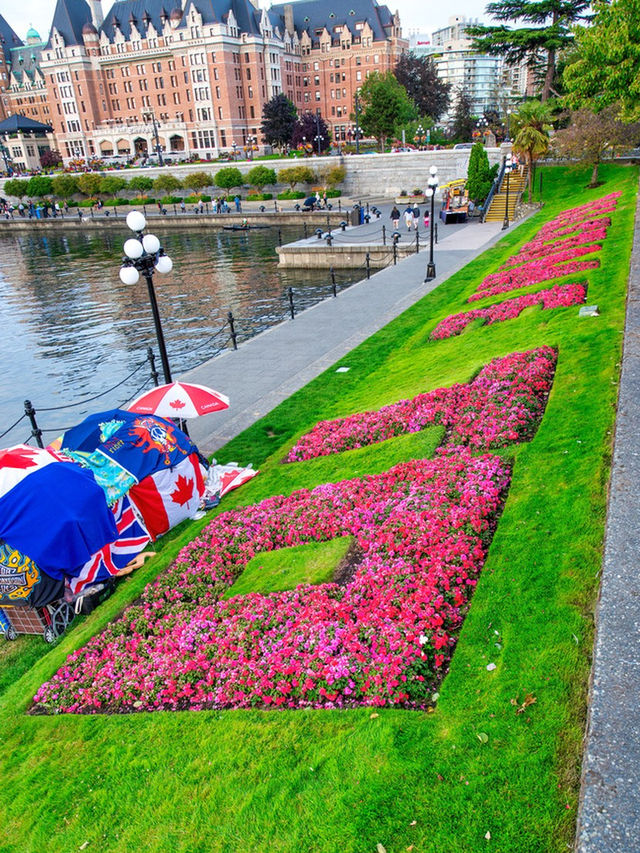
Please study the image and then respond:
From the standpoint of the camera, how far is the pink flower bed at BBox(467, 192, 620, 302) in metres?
17.2

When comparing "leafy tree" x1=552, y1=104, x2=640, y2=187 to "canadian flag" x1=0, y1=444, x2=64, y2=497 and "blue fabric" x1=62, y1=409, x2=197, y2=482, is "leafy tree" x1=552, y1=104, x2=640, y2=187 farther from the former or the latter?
"canadian flag" x1=0, y1=444, x2=64, y2=497

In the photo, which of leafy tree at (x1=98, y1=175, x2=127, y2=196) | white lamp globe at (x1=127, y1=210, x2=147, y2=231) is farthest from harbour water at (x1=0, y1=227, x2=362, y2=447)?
leafy tree at (x1=98, y1=175, x2=127, y2=196)

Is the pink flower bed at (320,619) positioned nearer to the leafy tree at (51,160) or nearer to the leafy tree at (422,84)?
the leafy tree at (422,84)

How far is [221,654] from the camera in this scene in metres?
6.06

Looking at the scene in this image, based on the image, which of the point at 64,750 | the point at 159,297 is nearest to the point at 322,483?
the point at 64,750

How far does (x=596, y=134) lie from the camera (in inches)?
1391

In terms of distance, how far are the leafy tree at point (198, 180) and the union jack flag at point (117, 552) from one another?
235 ft

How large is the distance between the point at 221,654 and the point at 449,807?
2834mm

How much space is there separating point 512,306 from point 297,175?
187 feet

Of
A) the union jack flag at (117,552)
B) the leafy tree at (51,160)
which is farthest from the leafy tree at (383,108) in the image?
the union jack flag at (117,552)

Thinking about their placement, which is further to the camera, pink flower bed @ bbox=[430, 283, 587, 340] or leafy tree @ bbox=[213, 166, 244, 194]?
leafy tree @ bbox=[213, 166, 244, 194]

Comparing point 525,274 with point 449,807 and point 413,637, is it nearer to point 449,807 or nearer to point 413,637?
point 413,637

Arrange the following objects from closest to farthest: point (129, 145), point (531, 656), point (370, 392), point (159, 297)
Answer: point (531, 656)
point (370, 392)
point (159, 297)
point (129, 145)

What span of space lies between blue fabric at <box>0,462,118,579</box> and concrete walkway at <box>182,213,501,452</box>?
438 cm
